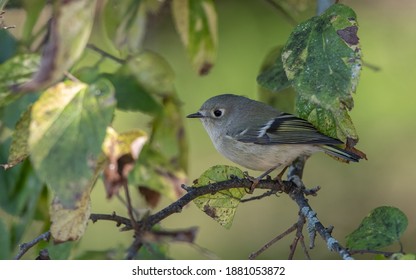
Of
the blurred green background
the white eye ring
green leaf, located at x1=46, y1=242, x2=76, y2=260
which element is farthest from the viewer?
the blurred green background

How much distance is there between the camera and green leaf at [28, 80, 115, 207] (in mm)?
950

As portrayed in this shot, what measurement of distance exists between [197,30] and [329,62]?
507 mm

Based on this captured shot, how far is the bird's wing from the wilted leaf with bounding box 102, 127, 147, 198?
1.08 ft

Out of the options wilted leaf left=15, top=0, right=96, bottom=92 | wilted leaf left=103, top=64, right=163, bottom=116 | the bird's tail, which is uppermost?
wilted leaf left=15, top=0, right=96, bottom=92

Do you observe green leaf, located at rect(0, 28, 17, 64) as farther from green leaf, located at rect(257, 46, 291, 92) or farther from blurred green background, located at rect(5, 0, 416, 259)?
blurred green background, located at rect(5, 0, 416, 259)

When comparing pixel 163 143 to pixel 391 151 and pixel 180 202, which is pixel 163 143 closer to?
pixel 180 202

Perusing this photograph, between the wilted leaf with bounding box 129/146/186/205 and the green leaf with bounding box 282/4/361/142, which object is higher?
the green leaf with bounding box 282/4/361/142

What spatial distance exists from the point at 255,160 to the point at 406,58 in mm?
1507

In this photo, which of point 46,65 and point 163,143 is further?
point 163,143

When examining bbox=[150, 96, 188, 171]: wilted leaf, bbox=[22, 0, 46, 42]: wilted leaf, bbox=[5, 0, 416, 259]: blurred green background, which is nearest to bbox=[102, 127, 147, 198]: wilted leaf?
bbox=[150, 96, 188, 171]: wilted leaf

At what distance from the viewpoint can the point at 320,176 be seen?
3.02 m

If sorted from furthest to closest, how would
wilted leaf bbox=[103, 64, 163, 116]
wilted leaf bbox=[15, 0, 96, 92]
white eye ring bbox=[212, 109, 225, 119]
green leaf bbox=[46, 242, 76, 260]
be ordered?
white eye ring bbox=[212, 109, 225, 119] < wilted leaf bbox=[103, 64, 163, 116] < green leaf bbox=[46, 242, 76, 260] < wilted leaf bbox=[15, 0, 96, 92]

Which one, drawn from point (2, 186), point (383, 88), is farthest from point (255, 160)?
point (383, 88)

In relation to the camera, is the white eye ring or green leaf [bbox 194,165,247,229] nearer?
green leaf [bbox 194,165,247,229]
